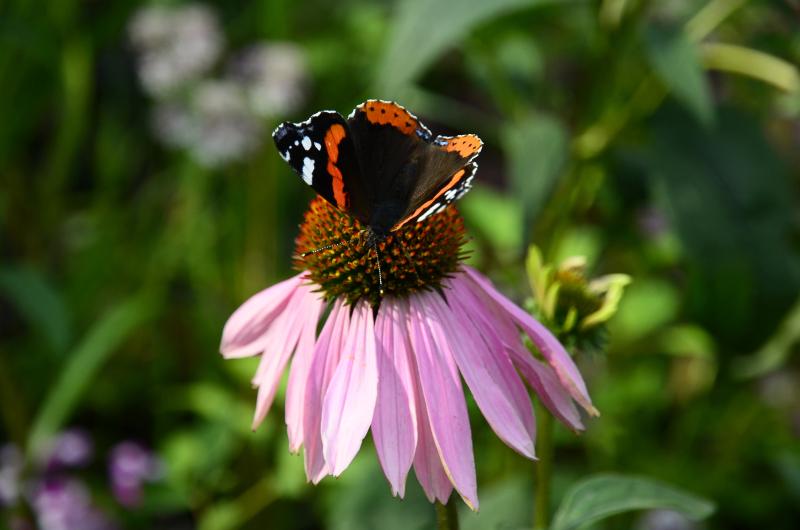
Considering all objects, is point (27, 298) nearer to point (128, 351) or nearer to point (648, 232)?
point (128, 351)

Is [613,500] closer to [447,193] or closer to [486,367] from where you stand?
[486,367]

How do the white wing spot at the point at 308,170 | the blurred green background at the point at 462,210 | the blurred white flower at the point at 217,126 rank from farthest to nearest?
1. the blurred white flower at the point at 217,126
2. the blurred green background at the point at 462,210
3. the white wing spot at the point at 308,170

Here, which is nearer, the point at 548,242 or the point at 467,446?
the point at 467,446

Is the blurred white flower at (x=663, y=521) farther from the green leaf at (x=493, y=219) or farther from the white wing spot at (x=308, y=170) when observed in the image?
the white wing spot at (x=308, y=170)

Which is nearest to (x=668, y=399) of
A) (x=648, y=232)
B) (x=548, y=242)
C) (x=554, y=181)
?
(x=648, y=232)

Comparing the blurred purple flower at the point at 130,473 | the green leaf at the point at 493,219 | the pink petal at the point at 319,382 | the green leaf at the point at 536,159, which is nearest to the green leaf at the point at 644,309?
the green leaf at the point at 493,219

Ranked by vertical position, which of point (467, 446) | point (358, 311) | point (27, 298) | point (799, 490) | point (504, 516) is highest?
point (27, 298)
